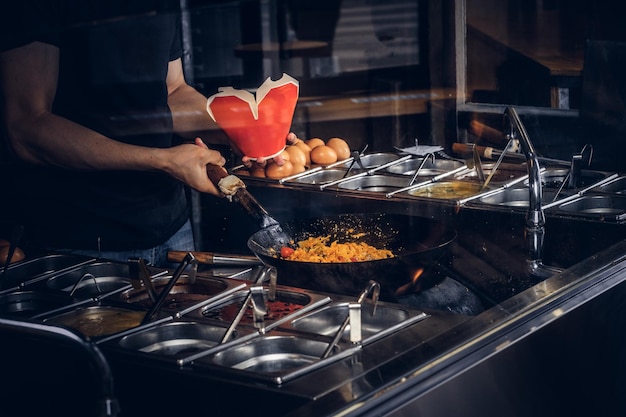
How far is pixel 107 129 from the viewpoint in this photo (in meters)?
2.53

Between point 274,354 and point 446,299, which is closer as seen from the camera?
point 274,354

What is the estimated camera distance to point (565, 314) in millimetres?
1702

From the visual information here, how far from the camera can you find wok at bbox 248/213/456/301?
1.78 meters

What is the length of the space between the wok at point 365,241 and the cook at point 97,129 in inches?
9.0

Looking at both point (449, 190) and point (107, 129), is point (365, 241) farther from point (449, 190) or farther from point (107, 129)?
point (107, 129)

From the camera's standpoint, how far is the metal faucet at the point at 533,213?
206cm

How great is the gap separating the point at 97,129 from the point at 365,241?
858 mm

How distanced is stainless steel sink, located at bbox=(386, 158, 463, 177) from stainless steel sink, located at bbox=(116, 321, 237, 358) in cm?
167

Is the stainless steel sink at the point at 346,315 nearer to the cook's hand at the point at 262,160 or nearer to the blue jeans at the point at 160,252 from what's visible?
the blue jeans at the point at 160,252

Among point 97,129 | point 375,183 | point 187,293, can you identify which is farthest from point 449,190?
point 187,293

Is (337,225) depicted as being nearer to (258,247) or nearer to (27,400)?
(258,247)

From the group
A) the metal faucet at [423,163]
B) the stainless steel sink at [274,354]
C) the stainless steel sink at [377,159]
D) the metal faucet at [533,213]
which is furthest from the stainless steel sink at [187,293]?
the stainless steel sink at [377,159]

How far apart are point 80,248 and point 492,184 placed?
126 cm

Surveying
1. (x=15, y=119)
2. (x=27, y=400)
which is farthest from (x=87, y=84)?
(x=27, y=400)
